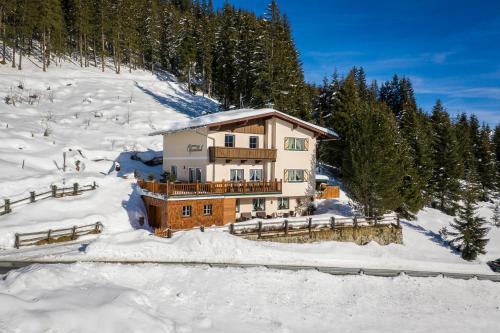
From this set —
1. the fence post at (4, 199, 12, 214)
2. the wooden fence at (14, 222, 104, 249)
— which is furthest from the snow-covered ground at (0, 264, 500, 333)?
the fence post at (4, 199, 12, 214)

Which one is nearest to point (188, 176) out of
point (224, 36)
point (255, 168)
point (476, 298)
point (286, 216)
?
point (255, 168)

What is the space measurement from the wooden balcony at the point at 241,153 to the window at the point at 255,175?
153cm

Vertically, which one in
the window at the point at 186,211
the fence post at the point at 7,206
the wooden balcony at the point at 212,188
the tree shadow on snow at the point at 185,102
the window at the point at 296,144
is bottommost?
the window at the point at 186,211

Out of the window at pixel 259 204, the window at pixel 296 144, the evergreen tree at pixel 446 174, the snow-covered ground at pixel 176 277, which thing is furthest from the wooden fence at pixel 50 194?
the evergreen tree at pixel 446 174

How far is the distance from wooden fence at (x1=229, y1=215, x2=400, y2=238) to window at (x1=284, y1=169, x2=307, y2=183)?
5.13 m

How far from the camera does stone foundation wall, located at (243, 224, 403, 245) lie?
84.9 feet

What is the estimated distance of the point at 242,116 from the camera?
1175 inches

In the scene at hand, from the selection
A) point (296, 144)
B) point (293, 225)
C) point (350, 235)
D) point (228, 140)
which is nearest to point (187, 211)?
point (228, 140)

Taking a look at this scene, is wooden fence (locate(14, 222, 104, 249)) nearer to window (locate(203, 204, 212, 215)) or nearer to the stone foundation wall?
window (locate(203, 204, 212, 215))

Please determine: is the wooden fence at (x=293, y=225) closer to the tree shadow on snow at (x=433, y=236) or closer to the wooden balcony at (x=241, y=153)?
the wooden balcony at (x=241, y=153)

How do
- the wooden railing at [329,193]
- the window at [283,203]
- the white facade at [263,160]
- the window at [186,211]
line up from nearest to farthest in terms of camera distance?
the window at [186,211] → the white facade at [263,160] → the window at [283,203] → the wooden railing at [329,193]

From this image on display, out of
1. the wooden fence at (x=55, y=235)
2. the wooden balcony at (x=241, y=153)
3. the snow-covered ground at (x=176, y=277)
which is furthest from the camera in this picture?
the wooden balcony at (x=241, y=153)

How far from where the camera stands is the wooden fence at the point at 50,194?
24.8 metres

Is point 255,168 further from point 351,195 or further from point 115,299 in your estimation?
point 115,299
